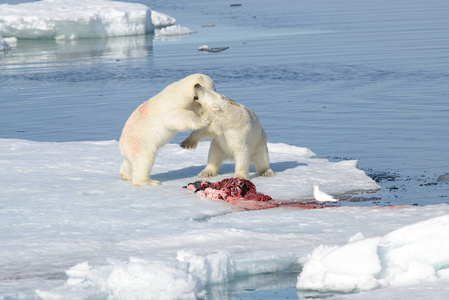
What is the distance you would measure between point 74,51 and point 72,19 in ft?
7.05

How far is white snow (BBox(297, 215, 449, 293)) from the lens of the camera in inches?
185

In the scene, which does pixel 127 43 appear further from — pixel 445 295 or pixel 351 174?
pixel 445 295

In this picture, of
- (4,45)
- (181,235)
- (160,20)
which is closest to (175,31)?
(160,20)

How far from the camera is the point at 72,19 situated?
27766mm

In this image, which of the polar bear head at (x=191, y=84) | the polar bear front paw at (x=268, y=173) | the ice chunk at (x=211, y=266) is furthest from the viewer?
the polar bear front paw at (x=268, y=173)

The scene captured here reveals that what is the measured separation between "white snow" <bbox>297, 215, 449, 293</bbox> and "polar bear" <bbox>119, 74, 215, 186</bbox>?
2.88 metres

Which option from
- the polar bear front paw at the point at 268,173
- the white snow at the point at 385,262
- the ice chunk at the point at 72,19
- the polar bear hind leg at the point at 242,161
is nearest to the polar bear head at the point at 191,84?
the polar bear hind leg at the point at 242,161

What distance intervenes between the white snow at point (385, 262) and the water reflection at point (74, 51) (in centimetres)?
1918

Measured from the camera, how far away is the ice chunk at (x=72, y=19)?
2772 cm

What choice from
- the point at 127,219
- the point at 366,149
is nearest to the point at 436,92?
the point at 366,149

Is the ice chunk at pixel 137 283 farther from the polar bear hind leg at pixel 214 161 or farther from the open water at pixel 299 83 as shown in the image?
the polar bear hind leg at pixel 214 161

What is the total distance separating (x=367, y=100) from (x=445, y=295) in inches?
427

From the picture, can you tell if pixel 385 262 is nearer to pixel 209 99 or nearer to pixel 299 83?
pixel 209 99

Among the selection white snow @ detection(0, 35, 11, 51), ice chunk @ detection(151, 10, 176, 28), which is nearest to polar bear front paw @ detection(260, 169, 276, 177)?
white snow @ detection(0, 35, 11, 51)
